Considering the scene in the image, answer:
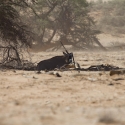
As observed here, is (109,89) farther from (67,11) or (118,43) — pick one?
(118,43)

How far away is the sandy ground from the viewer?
9.83 ft

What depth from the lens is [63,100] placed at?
186 inches

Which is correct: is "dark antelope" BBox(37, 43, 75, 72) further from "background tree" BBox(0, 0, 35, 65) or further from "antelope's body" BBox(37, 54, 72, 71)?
"background tree" BBox(0, 0, 35, 65)

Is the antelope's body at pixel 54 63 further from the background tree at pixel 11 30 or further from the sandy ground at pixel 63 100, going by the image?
the sandy ground at pixel 63 100

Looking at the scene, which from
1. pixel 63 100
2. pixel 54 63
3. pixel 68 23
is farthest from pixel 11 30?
pixel 68 23

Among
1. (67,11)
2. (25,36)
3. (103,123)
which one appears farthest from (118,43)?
(103,123)

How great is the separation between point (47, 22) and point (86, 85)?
1747cm

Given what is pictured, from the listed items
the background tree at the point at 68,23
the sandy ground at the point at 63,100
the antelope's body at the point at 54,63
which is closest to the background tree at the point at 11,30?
Answer: the antelope's body at the point at 54,63

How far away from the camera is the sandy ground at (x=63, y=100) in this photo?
118 inches

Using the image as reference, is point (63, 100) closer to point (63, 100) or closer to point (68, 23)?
point (63, 100)

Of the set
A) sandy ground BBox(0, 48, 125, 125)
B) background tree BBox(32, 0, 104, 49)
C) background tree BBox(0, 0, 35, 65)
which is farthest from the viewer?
background tree BBox(32, 0, 104, 49)

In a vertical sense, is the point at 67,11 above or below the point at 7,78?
above

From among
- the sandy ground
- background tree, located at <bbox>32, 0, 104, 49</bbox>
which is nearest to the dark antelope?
the sandy ground

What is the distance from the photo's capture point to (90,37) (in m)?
24.4
